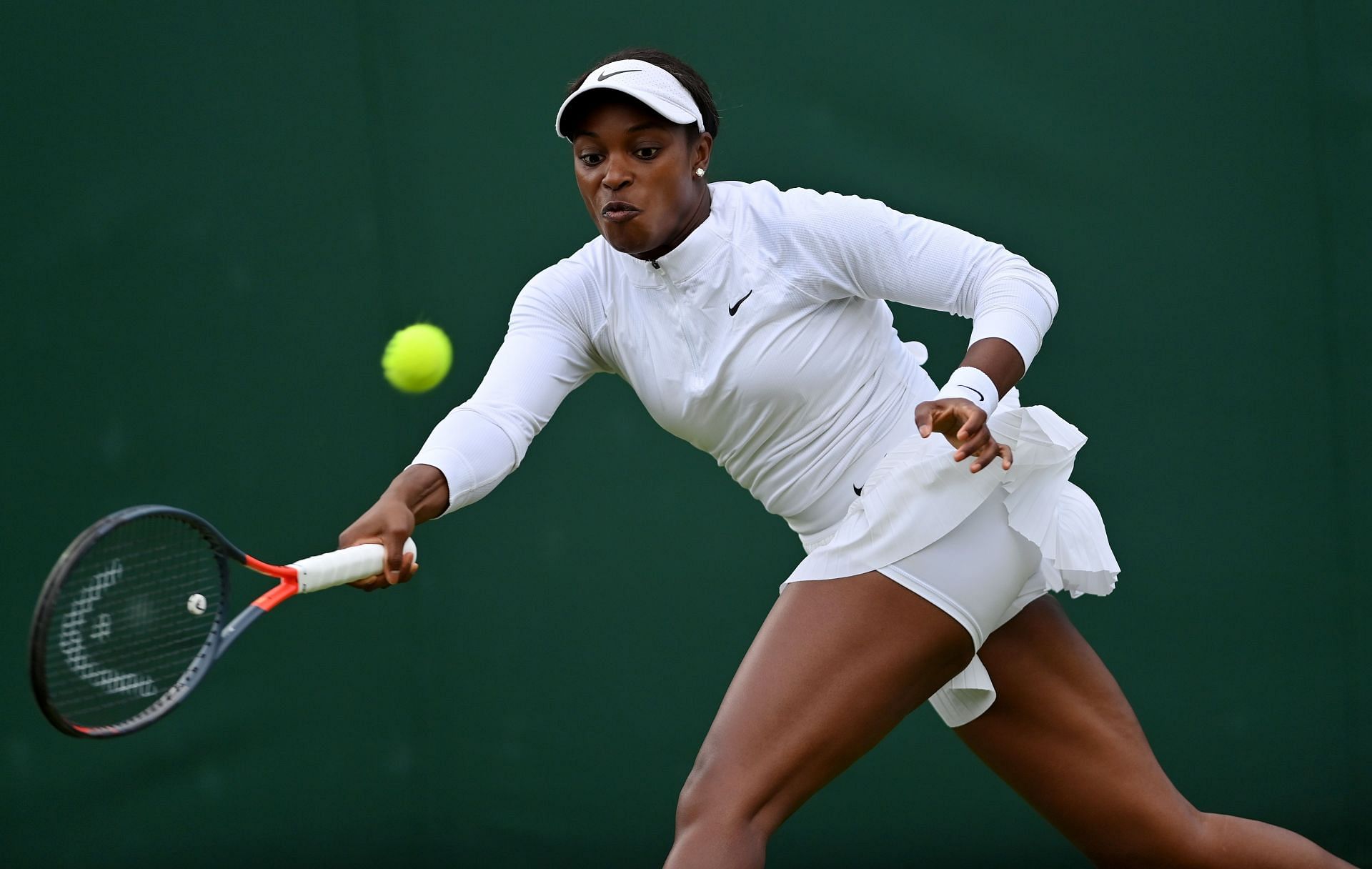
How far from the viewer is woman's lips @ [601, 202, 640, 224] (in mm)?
2137

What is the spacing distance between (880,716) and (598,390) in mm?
1660

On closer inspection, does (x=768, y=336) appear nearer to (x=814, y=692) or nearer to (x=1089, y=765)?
(x=814, y=692)

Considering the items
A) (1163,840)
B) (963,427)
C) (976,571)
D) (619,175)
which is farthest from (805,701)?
(619,175)

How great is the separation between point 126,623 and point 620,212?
85 cm

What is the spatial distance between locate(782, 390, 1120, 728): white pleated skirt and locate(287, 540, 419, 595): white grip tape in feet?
1.85

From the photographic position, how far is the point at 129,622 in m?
1.90

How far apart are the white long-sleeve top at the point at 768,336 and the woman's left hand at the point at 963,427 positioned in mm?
224

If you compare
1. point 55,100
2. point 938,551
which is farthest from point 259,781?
point 938,551

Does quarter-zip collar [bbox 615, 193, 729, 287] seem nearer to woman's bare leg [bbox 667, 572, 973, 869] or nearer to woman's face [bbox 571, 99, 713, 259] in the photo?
woman's face [bbox 571, 99, 713, 259]

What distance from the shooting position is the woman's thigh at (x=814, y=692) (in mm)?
1889

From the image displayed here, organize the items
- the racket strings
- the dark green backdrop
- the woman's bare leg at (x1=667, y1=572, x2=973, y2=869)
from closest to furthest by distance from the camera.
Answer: the racket strings
the woman's bare leg at (x1=667, y1=572, x2=973, y2=869)
the dark green backdrop

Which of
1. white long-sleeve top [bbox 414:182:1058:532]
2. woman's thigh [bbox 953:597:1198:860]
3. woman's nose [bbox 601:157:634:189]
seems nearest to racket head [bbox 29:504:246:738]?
white long-sleeve top [bbox 414:182:1058:532]

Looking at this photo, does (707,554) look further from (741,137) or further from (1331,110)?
(1331,110)

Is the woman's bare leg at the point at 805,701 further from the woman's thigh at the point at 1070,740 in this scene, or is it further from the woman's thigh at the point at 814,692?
the woman's thigh at the point at 1070,740
